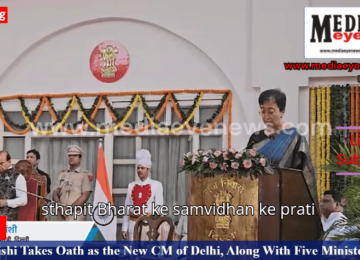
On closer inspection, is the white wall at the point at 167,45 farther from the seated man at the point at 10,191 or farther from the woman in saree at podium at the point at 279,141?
the seated man at the point at 10,191

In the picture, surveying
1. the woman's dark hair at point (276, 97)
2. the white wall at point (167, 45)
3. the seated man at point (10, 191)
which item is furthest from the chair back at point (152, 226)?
the woman's dark hair at point (276, 97)

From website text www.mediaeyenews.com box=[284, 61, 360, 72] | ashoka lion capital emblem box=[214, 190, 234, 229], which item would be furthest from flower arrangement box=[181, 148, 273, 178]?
website text www.mediaeyenews.com box=[284, 61, 360, 72]

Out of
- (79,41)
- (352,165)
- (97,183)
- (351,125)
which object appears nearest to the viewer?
(352,165)

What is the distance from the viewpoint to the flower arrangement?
6.12 meters

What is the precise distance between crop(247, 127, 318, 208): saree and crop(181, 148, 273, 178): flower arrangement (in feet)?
7.36

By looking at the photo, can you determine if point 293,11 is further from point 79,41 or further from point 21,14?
point 21,14

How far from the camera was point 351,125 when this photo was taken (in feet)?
29.8

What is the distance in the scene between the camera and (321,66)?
9.31 metres

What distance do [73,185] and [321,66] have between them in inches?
153

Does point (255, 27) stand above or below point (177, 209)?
above

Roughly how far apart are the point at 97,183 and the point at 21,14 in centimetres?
302

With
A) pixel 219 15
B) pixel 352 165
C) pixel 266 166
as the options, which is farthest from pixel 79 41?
pixel 352 165

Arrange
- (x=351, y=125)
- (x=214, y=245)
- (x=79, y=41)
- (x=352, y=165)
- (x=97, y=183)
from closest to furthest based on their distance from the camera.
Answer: (x=352, y=165) → (x=214, y=245) → (x=351, y=125) → (x=97, y=183) → (x=79, y=41)

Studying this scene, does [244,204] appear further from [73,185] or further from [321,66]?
[73,185]
